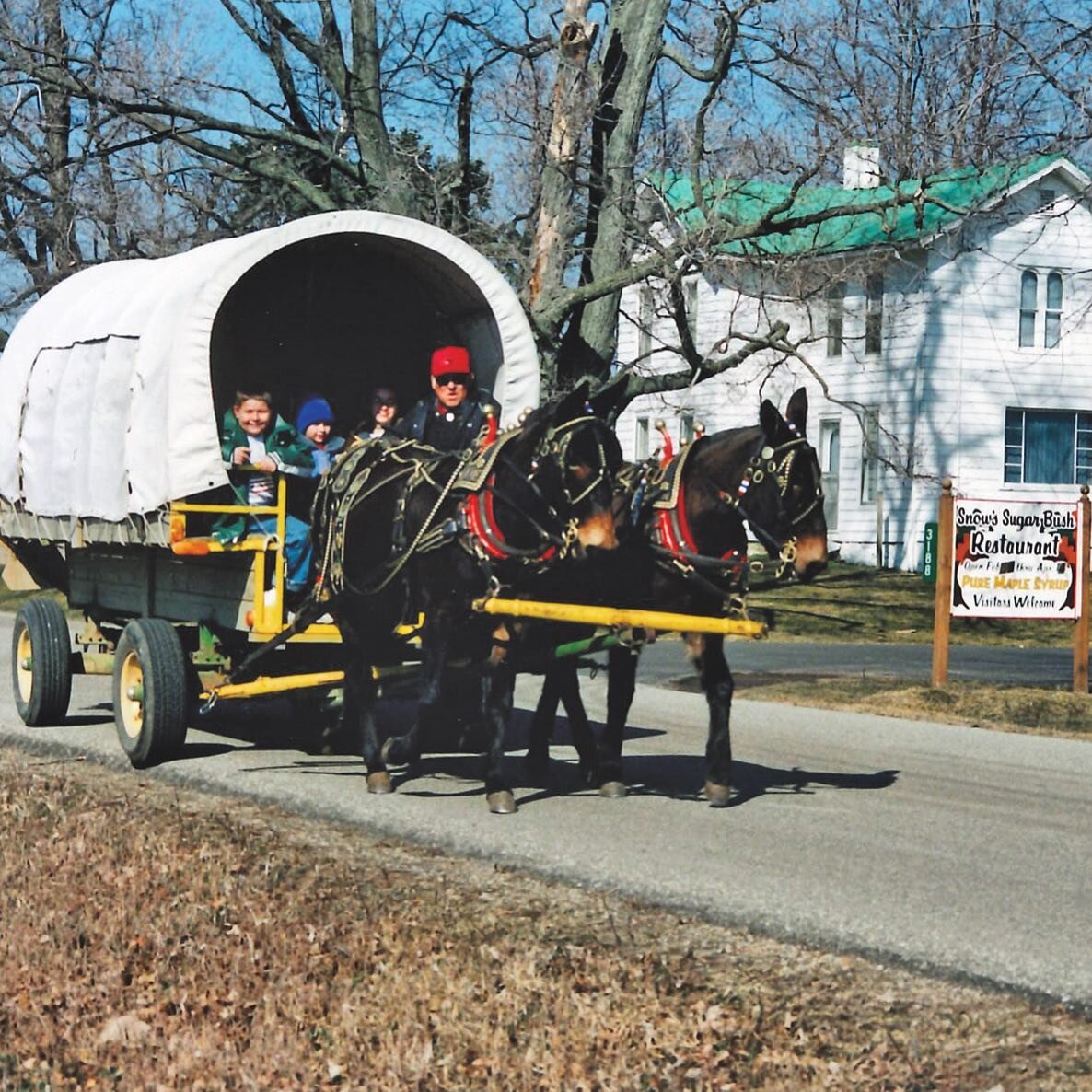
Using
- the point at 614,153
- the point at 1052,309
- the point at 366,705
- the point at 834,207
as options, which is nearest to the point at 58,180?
the point at 614,153

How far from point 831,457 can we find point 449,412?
1190 inches

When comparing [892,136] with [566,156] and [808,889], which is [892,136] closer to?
[566,156]

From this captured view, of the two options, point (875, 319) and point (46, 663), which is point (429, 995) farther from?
point (875, 319)

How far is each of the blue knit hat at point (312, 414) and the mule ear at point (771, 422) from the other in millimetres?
3418

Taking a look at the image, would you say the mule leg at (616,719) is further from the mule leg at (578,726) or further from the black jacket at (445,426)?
the black jacket at (445,426)

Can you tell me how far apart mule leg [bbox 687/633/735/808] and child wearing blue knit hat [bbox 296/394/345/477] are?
3031mm

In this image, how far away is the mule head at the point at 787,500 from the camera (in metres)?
10.2

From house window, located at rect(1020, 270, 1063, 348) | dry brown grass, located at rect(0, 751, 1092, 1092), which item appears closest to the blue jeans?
dry brown grass, located at rect(0, 751, 1092, 1092)

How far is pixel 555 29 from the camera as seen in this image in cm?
2436

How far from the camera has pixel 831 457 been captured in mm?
41406

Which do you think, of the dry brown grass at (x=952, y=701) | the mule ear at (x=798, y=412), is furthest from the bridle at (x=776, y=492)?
the dry brown grass at (x=952, y=701)

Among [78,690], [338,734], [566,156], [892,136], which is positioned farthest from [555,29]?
[338,734]

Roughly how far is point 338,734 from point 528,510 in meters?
3.40

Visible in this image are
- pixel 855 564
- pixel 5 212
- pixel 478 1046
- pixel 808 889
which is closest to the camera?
pixel 478 1046
